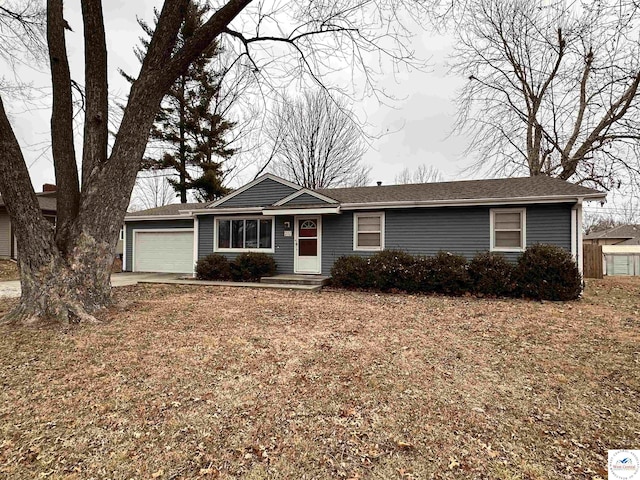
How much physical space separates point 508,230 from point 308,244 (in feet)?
20.8

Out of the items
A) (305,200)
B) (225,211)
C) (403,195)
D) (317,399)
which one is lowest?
(317,399)

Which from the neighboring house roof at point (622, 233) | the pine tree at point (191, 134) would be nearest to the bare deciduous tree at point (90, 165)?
the pine tree at point (191, 134)

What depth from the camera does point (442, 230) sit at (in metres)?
10.6

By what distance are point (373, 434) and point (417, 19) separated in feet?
23.4

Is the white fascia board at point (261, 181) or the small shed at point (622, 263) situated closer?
the white fascia board at point (261, 181)

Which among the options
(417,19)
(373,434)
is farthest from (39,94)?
(373,434)

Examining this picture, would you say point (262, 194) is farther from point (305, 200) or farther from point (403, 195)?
point (403, 195)

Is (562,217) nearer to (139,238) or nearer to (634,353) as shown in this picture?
(634,353)

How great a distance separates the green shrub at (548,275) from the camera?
26.7 ft

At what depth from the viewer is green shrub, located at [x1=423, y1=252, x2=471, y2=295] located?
9.02 meters

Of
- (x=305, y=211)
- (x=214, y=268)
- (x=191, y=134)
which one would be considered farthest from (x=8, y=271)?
(x=305, y=211)

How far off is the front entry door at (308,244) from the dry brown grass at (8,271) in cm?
1000

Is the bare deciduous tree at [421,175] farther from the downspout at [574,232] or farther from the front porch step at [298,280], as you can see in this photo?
the front porch step at [298,280]

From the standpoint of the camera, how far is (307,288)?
9.84 meters
